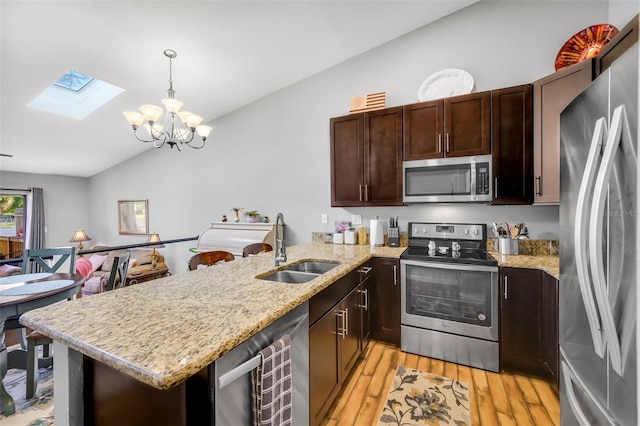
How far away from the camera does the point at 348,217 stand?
3.26m

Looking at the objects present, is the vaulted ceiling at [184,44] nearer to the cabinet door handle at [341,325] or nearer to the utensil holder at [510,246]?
the utensil holder at [510,246]

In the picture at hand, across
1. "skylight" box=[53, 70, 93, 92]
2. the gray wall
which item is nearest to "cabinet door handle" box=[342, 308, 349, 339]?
the gray wall

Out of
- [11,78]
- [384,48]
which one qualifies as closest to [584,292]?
[384,48]

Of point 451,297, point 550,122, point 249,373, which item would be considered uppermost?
point 550,122

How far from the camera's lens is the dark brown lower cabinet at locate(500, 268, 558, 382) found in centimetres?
189

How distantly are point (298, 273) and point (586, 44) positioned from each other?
2795 mm

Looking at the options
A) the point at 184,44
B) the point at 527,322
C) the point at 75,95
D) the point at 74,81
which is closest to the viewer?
the point at 527,322

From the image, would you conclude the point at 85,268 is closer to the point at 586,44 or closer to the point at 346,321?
the point at 346,321

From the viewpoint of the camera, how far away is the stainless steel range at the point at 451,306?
2100 mm

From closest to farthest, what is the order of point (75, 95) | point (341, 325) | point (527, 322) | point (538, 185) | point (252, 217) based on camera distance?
point (341, 325) < point (527, 322) < point (538, 185) < point (75, 95) < point (252, 217)

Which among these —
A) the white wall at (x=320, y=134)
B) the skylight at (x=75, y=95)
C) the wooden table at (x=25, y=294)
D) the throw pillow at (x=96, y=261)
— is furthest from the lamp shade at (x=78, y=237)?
the wooden table at (x=25, y=294)

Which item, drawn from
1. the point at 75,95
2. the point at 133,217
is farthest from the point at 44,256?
the point at 133,217

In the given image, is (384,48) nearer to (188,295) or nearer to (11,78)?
(188,295)

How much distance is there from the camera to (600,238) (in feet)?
2.76
